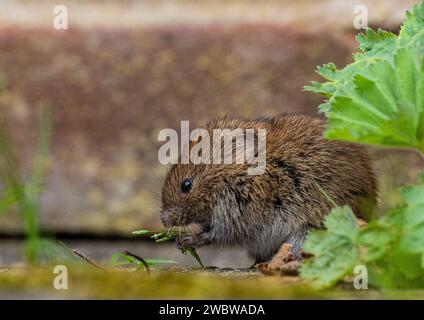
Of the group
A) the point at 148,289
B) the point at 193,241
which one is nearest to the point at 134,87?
the point at 193,241

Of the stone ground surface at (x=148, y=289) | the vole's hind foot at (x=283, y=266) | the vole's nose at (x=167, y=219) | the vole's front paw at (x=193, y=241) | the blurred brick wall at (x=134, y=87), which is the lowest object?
the stone ground surface at (x=148, y=289)

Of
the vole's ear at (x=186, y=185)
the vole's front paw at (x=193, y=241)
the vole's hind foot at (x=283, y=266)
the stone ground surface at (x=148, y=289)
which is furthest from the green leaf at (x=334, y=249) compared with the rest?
the vole's ear at (x=186, y=185)

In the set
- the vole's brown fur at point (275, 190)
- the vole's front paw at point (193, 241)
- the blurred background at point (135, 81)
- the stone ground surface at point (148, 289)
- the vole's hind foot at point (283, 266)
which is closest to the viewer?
the stone ground surface at point (148, 289)

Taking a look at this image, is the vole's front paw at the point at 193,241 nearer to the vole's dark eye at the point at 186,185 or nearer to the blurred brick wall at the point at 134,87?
the vole's dark eye at the point at 186,185

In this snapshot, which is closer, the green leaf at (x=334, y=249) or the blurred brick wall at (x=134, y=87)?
the green leaf at (x=334, y=249)

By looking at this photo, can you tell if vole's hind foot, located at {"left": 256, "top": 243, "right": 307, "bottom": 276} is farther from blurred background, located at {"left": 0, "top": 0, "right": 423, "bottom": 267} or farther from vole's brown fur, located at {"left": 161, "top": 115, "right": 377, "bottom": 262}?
blurred background, located at {"left": 0, "top": 0, "right": 423, "bottom": 267}

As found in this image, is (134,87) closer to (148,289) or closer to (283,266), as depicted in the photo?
(283,266)

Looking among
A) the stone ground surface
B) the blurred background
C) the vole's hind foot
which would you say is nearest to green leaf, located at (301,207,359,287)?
the vole's hind foot
